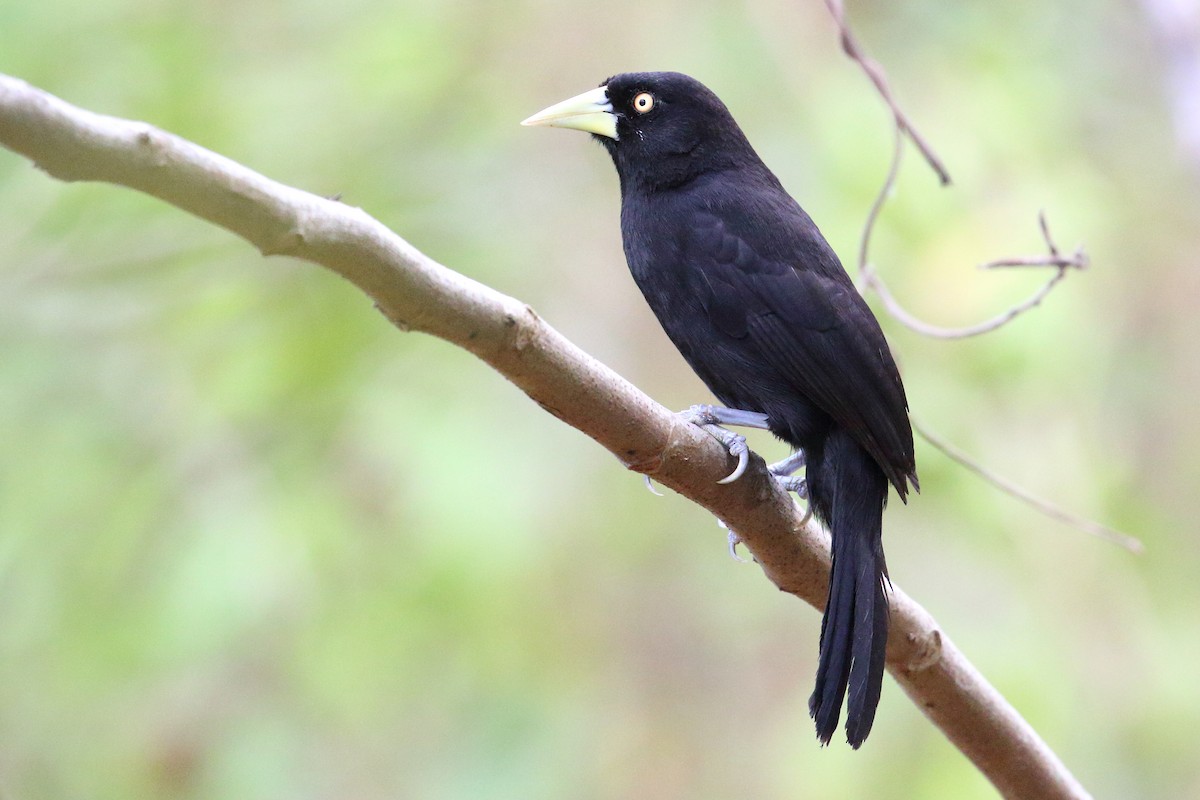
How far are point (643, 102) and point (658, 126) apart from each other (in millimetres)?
88

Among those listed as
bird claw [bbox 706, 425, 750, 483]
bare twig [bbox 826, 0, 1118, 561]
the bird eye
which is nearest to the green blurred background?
bare twig [bbox 826, 0, 1118, 561]

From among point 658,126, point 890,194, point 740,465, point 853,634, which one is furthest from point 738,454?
point 658,126

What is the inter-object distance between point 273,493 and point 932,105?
2.75 metres

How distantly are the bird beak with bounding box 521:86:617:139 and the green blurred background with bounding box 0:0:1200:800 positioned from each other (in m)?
0.97

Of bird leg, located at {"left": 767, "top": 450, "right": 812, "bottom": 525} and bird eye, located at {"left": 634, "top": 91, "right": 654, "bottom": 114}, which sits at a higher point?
bird eye, located at {"left": 634, "top": 91, "right": 654, "bottom": 114}

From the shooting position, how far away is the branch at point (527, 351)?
4.69 ft

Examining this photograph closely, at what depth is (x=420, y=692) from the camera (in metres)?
4.79

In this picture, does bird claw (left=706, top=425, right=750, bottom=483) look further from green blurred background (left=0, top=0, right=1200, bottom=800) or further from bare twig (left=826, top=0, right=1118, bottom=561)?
green blurred background (left=0, top=0, right=1200, bottom=800)

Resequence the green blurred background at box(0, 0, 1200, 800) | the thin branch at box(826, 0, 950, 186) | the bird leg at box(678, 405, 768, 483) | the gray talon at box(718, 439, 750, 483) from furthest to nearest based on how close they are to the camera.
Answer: the green blurred background at box(0, 0, 1200, 800) → the thin branch at box(826, 0, 950, 186) → the bird leg at box(678, 405, 768, 483) → the gray talon at box(718, 439, 750, 483)

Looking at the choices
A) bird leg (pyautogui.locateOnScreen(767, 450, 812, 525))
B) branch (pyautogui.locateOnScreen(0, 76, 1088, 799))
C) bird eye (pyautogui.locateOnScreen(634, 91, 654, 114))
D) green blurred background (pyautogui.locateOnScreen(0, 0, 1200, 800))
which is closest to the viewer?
branch (pyautogui.locateOnScreen(0, 76, 1088, 799))

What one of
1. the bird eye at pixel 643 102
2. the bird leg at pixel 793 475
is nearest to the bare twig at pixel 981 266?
the bird leg at pixel 793 475

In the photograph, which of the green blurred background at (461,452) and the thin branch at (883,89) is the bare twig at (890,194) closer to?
the thin branch at (883,89)

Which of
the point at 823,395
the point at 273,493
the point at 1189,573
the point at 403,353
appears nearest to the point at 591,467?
the point at 403,353

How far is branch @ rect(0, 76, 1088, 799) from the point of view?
1.43 meters
